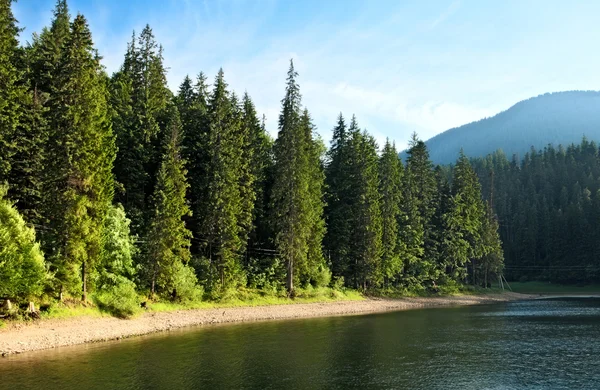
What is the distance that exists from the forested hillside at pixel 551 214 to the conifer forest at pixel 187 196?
84.9 ft

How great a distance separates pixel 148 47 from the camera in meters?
78.6

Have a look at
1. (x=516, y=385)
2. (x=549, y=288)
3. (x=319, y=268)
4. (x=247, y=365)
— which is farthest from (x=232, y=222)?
(x=549, y=288)

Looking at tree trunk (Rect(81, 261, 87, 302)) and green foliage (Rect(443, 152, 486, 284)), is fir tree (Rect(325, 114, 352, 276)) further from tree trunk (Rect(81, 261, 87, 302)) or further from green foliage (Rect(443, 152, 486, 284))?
tree trunk (Rect(81, 261, 87, 302))

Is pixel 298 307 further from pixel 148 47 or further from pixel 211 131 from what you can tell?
pixel 148 47

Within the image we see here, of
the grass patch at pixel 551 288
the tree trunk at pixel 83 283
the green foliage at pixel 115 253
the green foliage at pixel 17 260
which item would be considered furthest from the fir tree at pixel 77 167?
the grass patch at pixel 551 288

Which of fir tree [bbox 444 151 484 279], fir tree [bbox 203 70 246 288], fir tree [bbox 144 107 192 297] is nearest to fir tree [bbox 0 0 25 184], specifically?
fir tree [bbox 144 107 192 297]

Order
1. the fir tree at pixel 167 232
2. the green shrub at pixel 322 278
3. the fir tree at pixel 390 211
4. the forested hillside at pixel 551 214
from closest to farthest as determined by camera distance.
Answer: the fir tree at pixel 167 232 < the green shrub at pixel 322 278 < the fir tree at pixel 390 211 < the forested hillside at pixel 551 214

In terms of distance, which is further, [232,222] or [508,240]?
[508,240]

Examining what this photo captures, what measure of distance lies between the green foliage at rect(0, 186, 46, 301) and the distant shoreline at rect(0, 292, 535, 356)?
241cm

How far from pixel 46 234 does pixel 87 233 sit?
3418 mm

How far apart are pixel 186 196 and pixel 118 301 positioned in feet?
75.1

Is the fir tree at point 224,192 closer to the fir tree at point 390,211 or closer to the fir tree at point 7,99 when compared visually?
the fir tree at point 7,99

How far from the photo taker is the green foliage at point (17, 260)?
1225 inches

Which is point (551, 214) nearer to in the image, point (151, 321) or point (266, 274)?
point (266, 274)
